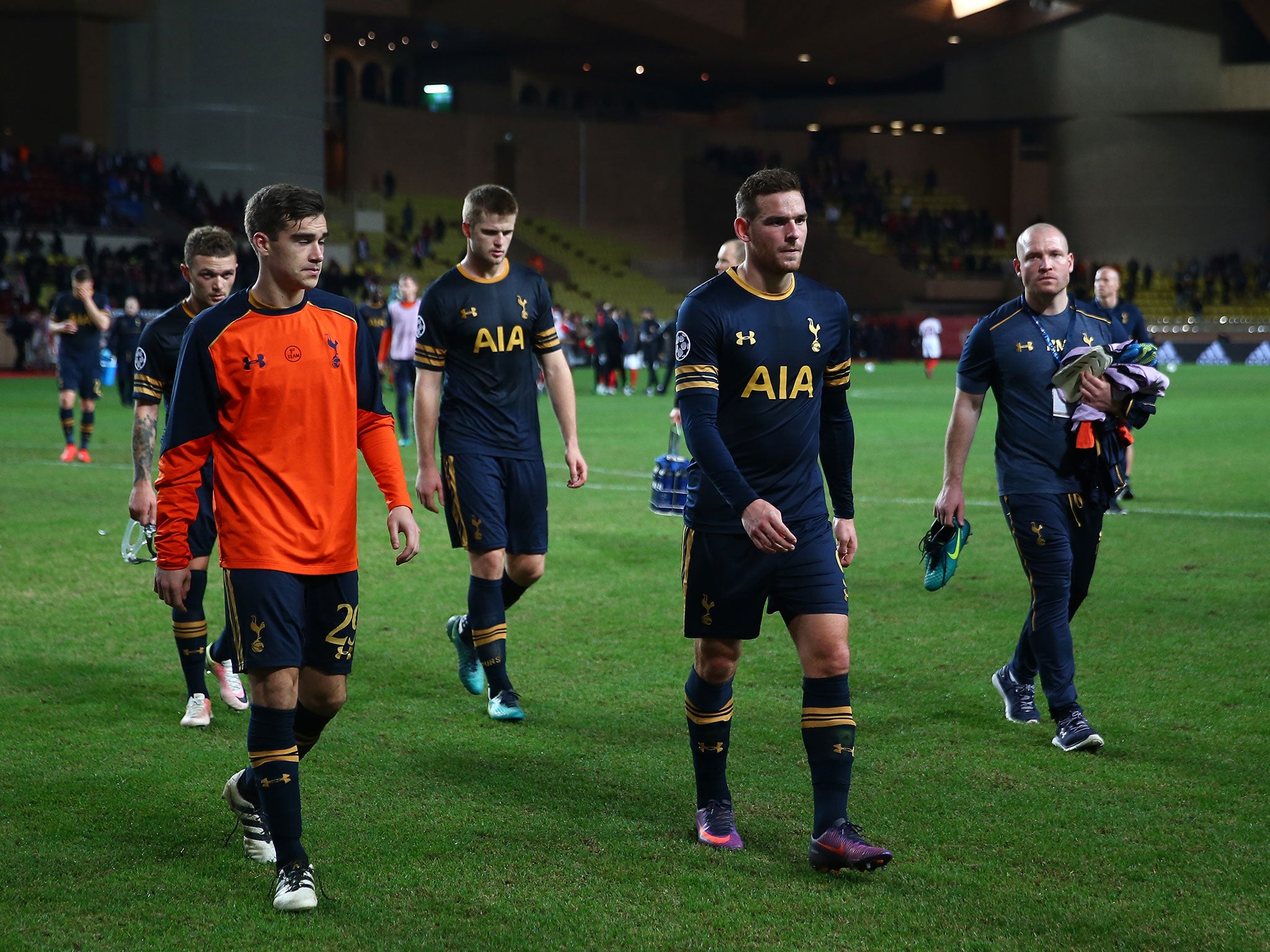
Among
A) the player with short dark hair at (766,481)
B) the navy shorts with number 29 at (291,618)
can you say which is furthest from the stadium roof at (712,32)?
the navy shorts with number 29 at (291,618)

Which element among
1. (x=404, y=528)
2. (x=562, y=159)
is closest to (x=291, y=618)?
(x=404, y=528)

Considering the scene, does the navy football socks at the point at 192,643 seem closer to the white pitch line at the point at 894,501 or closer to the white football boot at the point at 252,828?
the white football boot at the point at 252,828

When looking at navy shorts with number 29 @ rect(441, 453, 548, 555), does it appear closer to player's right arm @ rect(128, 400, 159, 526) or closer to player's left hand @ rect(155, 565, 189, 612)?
player's right arm @ rect(128, 400, 159, 526)

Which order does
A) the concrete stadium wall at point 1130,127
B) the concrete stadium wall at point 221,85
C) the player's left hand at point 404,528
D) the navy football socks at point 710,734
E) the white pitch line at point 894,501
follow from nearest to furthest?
the player's left hand at point 404,528
the navy football socks at point 710,734
the white pitch line at point 894,501
the concrete stadium wall at point 221,85
the concrete stadium wall at point 1130,127

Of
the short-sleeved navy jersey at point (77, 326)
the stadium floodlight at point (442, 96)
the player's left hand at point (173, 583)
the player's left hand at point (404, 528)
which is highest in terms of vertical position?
the stadium floodlight at point (442, 96)

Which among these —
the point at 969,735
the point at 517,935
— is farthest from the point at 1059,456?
the point at 517,935

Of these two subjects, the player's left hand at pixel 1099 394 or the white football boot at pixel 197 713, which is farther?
the white football boot at pixel 197 713

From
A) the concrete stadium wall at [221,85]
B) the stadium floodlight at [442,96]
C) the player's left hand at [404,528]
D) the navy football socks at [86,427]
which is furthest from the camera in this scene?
the stadium floodlight at [442,96]

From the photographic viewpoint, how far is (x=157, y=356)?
6.01m

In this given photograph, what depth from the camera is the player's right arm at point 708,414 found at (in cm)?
426

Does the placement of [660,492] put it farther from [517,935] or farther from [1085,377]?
[517,935]

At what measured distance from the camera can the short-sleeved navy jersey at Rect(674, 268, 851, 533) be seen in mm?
4453

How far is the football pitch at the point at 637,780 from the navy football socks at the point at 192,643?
0.79ft

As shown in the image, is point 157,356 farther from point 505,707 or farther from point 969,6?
point 969,6
